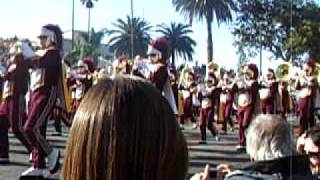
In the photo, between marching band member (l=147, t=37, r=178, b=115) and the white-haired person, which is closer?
the white-haired person

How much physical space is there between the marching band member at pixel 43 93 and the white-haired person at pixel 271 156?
4696 millimetres

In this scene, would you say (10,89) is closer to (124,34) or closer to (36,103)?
(36,103)

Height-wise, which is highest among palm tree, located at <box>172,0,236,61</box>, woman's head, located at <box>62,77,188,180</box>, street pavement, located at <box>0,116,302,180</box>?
palm tree, located at <box>172,0,236,61</box>

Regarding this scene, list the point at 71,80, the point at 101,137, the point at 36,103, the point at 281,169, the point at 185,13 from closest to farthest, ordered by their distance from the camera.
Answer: the point at 101,137 → the point at 281,169 → the point at 36,103 → the point at 71,80 → the point at 185,13

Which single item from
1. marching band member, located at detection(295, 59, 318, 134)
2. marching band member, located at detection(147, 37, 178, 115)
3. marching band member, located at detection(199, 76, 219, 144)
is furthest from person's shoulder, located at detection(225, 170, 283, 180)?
marching band member, located at detection(199, 76, 219, 144)

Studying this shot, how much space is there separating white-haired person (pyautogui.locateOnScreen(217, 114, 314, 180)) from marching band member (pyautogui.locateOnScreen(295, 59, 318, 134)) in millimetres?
10231

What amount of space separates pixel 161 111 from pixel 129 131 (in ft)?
0.29

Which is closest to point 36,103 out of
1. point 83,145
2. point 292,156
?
point 292,156

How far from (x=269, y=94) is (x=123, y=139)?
488 inches

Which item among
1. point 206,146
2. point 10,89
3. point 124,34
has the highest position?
point 124,34

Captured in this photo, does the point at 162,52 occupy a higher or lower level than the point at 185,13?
lower

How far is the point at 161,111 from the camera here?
184 centimetres

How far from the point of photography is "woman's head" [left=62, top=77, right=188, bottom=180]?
1.81 metres

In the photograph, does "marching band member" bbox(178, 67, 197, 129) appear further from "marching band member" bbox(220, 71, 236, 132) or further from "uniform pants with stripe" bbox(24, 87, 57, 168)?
"uniform pants with stripe" bbox(24, 87, 57, 168)
